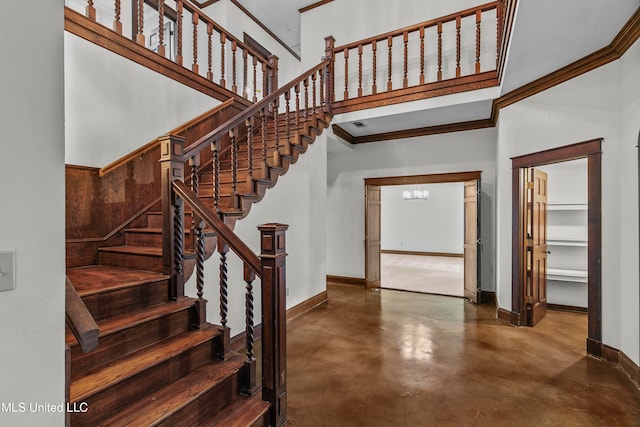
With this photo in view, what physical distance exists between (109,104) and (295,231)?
2512 mm

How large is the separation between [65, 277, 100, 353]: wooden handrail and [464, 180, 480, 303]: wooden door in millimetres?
5139

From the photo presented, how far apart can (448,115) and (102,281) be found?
15.9 feet

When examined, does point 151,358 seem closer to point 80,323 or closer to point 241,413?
point 241,413

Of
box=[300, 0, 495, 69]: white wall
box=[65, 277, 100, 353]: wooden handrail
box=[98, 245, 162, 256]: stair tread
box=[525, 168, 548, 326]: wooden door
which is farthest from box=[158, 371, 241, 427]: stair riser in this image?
box=[300, 0, 495, 69]: white wall

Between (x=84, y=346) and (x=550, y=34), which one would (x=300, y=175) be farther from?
(x=84, y=346)

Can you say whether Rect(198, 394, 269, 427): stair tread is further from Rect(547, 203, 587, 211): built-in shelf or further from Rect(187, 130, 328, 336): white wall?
Rect(547, 203, 587, 211): built-in shelf

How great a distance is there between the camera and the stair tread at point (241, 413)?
70.4 inches

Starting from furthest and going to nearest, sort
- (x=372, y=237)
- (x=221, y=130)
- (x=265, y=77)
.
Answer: (x=372, y=237), (x=265, y=77), (x=221, y=130)

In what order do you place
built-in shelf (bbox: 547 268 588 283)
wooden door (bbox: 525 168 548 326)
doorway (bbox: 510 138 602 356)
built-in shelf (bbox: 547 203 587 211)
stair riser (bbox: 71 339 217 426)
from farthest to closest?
built-in shelf (bbox: 547 203 587 211) < built-in shelf (bbox: 547 268 588 283) < wooden door (bbox: 525 168 548 326) < doorway (bbox: 510 138 602 356) < stair riser (bbox: 71 339 217 426)

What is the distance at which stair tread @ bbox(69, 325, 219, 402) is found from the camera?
1497 millimetres

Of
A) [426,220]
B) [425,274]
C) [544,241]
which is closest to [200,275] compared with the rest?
[544,241]

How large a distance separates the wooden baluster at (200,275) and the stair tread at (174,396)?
1.14 ft

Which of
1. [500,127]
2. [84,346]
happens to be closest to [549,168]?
[500,127]

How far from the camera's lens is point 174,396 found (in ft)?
5.67
